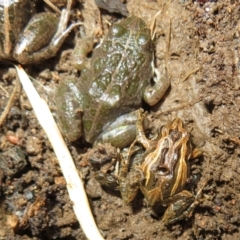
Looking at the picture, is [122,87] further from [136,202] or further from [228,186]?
[228,186]

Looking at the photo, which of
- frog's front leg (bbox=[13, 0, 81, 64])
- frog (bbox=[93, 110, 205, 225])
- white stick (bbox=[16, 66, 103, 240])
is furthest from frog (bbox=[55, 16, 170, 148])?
frog's front leg (bbox=[13, 0, 81, 64])

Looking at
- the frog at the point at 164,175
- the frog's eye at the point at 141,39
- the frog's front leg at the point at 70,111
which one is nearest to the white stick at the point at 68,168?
the frog's front leg at the point at 70,111

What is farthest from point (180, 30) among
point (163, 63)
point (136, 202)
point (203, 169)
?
point (136, 202)

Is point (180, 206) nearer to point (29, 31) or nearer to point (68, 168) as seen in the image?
point (68, 168)

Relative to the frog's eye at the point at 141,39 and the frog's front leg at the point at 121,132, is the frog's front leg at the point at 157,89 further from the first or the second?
the frog's eye at the point at 141,39

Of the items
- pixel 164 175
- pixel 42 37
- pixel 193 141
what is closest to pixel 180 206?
pixel 164 175

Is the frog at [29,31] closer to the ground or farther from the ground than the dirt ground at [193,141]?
farther from the ground

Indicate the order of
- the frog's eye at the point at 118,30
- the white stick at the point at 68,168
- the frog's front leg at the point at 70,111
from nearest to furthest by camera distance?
1. the white stick at the point at 68,168
2. the frog's front leg at the point at 70,111
3. the frog's eye at the point at 118,30
